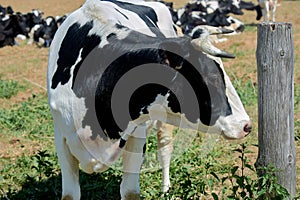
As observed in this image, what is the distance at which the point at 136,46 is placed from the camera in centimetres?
330

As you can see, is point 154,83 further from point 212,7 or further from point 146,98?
point 212,7

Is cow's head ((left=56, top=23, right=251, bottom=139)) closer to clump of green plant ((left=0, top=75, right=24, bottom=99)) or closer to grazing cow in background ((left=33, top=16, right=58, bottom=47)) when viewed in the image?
clump of green plant ((left=0, top=75, right=24, bottom=99))

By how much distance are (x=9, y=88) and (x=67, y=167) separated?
567cm

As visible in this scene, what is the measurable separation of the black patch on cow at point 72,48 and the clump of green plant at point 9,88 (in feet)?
17.7

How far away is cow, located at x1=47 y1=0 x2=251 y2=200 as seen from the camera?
3.14 meters

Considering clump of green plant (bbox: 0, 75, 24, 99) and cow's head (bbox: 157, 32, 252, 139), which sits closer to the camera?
cow's head (bbox: 157, 32, 252, 139)

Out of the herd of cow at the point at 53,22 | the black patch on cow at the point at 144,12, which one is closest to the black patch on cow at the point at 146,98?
the black patch on cow at the point at 144,12

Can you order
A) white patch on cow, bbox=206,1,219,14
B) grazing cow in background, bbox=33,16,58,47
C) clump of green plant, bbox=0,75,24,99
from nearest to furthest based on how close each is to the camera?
clump of green plant, bbox=0,75,24,99 → grazing cow in background, bbox=33,16,58,47 → white patch on cow, bbox=206,1,219,14

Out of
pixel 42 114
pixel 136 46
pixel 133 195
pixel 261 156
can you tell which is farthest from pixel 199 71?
pixel 42 114

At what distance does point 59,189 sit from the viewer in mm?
4777

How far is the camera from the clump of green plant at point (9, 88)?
8.94 meters

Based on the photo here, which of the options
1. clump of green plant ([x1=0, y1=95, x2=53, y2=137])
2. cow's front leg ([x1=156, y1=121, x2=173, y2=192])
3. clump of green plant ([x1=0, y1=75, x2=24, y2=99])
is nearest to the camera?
cow's front leg ([x1=156, y1=121, x2=173, y2=192])

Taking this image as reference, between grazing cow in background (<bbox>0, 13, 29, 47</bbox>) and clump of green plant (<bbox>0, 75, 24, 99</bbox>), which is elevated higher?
grazing cow in background (<bbox>0, 13, 29, 47</bbox>)

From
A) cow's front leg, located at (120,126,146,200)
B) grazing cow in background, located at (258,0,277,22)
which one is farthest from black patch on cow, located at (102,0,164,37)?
grazing cow in background, located at (258,0,277,22)
